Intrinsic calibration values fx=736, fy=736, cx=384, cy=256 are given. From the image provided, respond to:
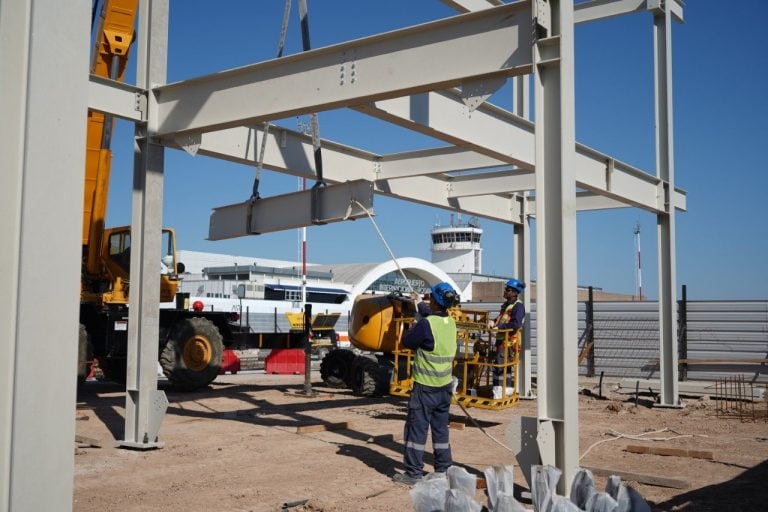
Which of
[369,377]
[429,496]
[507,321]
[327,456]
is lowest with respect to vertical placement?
[327,456]

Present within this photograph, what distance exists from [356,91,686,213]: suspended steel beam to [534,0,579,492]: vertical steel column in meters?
1.21

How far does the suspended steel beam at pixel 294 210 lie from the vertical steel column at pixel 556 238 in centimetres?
337

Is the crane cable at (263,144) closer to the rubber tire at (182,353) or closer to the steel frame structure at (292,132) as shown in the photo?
the steel frame structure at (292,132)

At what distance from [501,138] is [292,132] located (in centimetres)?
320

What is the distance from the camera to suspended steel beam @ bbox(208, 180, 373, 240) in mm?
9695

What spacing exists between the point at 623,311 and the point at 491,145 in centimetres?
1099

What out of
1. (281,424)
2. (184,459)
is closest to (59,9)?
(184,459)

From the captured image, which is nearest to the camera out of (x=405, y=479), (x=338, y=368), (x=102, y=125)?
(x=405, y=479)

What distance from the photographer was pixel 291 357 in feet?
66.5

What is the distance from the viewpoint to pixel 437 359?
7000mm

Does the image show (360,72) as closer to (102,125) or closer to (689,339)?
(102,125)

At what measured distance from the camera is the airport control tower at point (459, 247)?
59562 millimetres

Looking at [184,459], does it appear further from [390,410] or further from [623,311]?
[623,311]

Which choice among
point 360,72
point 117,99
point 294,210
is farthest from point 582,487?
point 294,210
